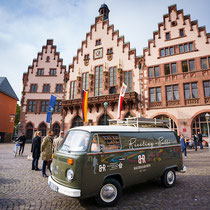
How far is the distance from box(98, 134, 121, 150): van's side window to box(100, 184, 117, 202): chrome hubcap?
1.08 metres

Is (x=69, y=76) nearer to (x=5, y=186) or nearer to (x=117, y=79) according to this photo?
(x=117, y=79)

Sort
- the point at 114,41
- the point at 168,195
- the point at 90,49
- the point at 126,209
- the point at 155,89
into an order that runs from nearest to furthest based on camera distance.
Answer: the point at 126,209, the point at 168,195, the point at 155,89, the point at 114,41, the point at 90,49

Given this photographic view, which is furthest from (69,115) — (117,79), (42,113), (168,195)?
(168,195)

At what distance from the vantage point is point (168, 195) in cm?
521

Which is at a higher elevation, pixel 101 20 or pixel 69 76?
pixel 101 20

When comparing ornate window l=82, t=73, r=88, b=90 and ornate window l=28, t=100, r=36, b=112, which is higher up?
ornate window l=82, t=73, r=88, b=90

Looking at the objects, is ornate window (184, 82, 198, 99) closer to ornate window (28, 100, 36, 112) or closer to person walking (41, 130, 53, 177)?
person walking (41, 130, 53, 177)

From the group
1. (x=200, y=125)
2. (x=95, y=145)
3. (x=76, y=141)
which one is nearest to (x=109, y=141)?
(x=95, y=145)

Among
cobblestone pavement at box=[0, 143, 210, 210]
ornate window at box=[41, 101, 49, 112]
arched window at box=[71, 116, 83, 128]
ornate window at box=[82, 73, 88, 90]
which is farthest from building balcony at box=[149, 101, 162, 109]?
ornate window at box=[41, 101, 49, 112]

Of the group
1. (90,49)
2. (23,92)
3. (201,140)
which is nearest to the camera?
(201,140)

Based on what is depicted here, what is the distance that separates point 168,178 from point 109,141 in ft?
10.7

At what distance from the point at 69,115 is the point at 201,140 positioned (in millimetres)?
19754

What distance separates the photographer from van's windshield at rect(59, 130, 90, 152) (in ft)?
14.6

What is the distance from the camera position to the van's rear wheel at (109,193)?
4345 mm
